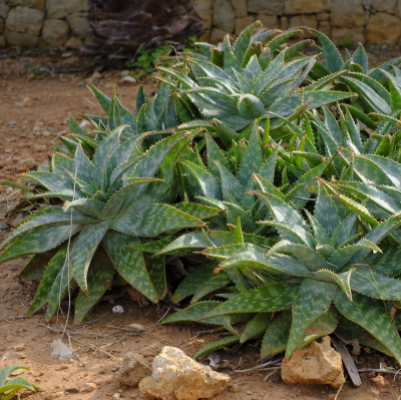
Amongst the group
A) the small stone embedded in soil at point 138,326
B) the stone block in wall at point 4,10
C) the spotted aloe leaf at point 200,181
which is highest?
the stone block in wall at point 4,10

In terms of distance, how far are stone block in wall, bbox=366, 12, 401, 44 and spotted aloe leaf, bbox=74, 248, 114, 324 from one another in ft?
17.9

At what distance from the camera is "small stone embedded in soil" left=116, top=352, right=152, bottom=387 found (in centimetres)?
172

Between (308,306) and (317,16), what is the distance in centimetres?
555

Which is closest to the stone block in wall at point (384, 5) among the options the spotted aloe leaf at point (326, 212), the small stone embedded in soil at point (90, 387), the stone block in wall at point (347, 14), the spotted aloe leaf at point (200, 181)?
the stone block in wall at point (347, 14)

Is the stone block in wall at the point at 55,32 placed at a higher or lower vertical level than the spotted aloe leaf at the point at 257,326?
higher

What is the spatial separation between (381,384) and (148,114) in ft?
6.31

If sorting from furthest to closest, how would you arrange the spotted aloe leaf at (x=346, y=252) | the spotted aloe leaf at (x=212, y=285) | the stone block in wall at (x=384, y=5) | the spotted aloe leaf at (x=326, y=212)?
the stone block in wall at (x=384, y=5) → the spotted aloe leaf at (x=212, y=285) → the spotted aloe leaf at (x=326, y=212) → the spotted aloe leaf at (x=346, y=252)

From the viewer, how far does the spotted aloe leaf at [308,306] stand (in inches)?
66.3

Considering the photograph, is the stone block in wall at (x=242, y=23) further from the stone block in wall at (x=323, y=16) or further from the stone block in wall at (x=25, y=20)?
the stone block in wall at (x=25, y=20)

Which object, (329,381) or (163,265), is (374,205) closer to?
(329,381)

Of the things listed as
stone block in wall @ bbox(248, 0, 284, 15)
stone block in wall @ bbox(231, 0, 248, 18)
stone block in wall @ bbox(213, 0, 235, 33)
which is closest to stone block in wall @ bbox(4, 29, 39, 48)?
stone block in wall @ bbox(213, 0, 235, 33)

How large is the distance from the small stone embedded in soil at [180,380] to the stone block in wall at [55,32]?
585cm

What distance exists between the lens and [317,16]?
641cm

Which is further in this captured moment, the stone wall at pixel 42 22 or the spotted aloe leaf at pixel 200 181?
the stone wall at pixel 42 22
